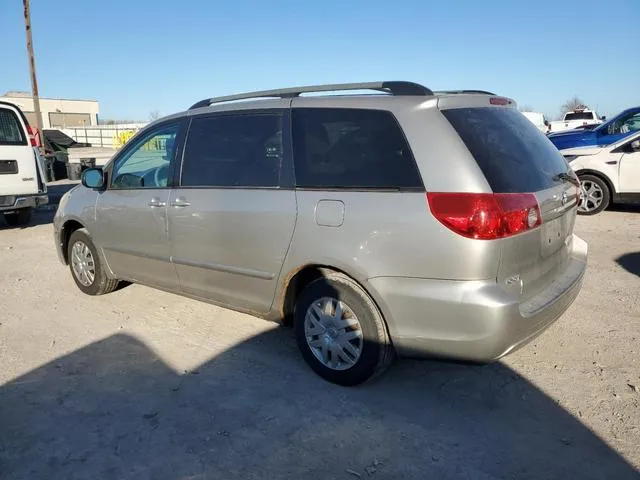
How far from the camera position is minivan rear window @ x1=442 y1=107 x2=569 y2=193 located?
2826 millimetres

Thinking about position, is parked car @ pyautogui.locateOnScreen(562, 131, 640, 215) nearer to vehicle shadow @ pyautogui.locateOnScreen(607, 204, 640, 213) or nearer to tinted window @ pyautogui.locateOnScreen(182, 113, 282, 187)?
vehicle shadow @ pyautogui.locateOnScreen(607, 204, 640, 213)

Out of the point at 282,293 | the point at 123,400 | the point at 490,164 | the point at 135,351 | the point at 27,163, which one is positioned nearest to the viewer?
the point at 490,164

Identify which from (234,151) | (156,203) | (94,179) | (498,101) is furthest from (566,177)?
(94,179)

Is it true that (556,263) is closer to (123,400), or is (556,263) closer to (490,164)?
(490,164)

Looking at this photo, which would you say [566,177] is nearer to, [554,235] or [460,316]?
[554,235]

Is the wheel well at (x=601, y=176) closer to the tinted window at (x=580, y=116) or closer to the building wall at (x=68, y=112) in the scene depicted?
the tinted window at (x=580, y=116)

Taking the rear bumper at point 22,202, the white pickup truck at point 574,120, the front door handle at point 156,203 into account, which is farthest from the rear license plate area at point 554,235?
the white pickup truck at point 574,120

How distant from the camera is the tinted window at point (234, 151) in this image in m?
3.57

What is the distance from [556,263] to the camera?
127 inches

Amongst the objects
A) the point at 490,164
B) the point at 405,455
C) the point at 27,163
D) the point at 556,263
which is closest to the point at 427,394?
the point at 405,455

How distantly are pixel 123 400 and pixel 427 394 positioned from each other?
1.93 m

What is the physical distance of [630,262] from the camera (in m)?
6.13

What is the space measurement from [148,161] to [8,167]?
4.97m

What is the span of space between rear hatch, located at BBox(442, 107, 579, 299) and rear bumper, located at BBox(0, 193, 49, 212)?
7777mm
